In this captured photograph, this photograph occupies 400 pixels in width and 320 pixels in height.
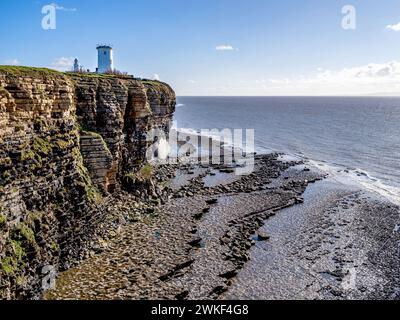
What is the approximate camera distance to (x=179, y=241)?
36312 mm

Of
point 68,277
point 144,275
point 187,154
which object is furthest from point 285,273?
point 187,154

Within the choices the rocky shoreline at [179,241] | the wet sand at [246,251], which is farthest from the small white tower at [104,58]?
the wet sand at [246,251]

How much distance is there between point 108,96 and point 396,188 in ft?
151

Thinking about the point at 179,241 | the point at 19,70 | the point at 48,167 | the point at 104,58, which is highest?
the point at 104,58

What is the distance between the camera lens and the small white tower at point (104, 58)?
249 ft

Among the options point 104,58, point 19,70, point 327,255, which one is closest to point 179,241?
point 327,255

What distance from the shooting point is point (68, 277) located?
1125 inches

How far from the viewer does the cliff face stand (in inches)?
962

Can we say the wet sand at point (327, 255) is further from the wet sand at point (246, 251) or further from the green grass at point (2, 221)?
the green grass at point (2, 221)

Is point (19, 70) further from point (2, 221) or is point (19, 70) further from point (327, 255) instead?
point (327, 255)

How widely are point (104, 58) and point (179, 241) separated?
50.9 meters

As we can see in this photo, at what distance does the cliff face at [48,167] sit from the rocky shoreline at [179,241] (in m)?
2.64

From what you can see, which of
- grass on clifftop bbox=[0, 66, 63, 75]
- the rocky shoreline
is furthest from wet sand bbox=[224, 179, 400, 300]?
grass on clifftop bbox=[0, 66, 63, 75]
